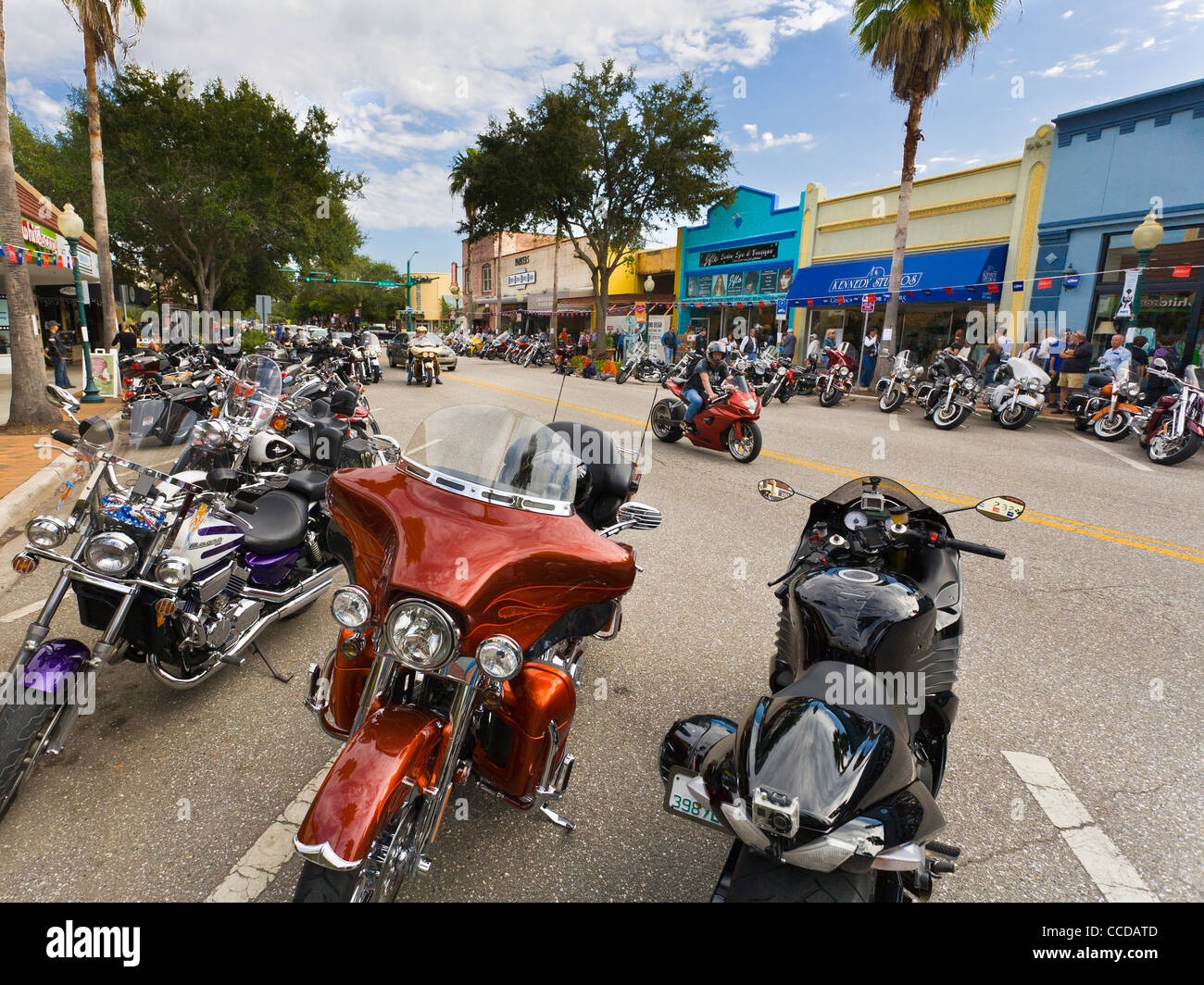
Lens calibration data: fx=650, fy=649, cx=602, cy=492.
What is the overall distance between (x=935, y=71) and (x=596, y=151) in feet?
48.9

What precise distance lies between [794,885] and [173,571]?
2.49 m

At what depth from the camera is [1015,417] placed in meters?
12.8

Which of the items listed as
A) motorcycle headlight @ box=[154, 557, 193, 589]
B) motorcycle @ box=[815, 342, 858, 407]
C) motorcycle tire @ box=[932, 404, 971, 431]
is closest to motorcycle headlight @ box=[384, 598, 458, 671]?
motorcycle headlight @ box=[154, 557, 193, 589]

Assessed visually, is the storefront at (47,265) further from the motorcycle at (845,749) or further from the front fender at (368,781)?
the motorcycle at (845,749)

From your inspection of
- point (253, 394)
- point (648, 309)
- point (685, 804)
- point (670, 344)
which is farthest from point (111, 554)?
point (648, 309)

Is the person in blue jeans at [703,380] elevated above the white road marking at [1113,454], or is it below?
above

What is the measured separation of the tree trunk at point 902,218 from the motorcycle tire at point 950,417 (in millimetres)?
5321

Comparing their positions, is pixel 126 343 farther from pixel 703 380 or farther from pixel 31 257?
pixel 703 380

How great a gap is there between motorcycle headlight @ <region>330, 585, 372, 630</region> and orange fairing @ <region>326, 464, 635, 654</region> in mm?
49

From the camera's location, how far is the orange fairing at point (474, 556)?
1.86 meters

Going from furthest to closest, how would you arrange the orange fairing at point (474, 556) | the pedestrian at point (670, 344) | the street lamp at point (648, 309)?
the street lamp at point (648, 309), the pedestrian at point (670, 344), the orange fairing at point (474, 556)

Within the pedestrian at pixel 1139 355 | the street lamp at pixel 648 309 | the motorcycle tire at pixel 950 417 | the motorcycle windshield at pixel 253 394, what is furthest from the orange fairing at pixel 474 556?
the street lamp at pixel 648 309

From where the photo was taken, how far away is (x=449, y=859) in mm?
2314
